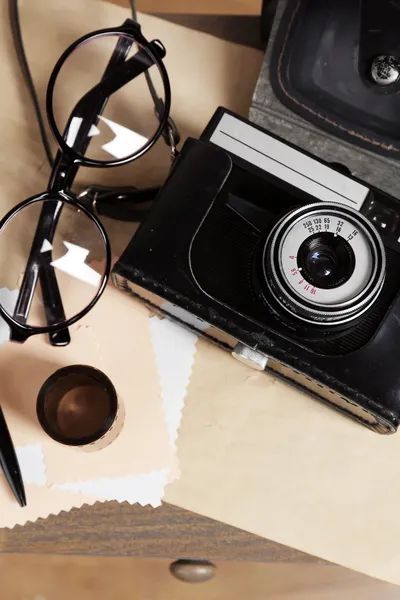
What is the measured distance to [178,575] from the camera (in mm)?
674

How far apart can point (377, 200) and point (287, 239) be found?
0.10 metres

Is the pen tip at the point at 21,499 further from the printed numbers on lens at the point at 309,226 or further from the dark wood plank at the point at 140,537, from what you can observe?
the printed numbers on lens at the point at 309,226

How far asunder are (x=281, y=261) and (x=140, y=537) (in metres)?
0.29

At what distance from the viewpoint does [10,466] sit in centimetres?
53

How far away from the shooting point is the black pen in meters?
0.53

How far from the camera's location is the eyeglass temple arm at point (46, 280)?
564 millimetres

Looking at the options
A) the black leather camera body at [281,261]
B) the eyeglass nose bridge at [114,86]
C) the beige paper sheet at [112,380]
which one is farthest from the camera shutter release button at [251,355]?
the eyeglass nose bridge at [114,86]

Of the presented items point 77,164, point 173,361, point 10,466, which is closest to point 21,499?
point 10,466

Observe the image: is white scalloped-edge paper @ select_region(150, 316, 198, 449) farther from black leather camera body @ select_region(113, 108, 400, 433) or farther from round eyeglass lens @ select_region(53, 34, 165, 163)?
round eyeglass lens @ select_region(53, 34, 165, 163)

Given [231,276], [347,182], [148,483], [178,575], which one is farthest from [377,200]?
[178,575]

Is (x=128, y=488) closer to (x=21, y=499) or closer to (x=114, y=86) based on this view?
(x=21, y=499)

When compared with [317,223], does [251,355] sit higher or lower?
lower

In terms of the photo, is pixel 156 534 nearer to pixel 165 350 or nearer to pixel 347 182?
pixel 165 350

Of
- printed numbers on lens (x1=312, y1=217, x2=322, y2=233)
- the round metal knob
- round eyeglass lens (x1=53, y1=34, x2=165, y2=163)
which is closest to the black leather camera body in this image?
printed numbers on lens (x1=312, y1=217, x2=322, y2=233)
